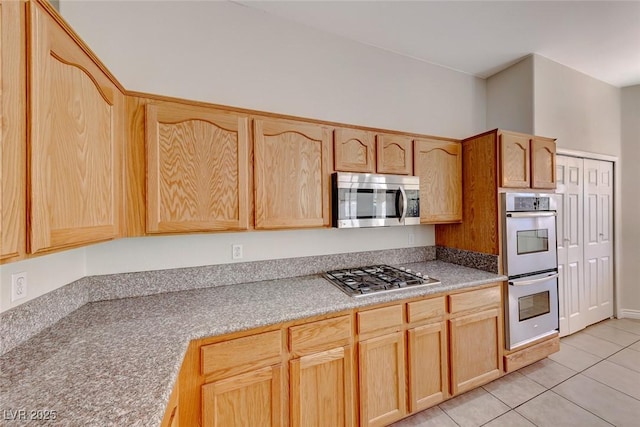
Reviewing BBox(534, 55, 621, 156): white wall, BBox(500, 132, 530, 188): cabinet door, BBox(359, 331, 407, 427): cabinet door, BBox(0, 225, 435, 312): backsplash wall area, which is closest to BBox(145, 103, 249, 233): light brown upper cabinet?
BBox(0, 225, 435, 312): backsplash wall area

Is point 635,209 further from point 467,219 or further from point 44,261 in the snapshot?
point 44,261

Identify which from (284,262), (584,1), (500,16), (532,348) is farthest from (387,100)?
(532,348)

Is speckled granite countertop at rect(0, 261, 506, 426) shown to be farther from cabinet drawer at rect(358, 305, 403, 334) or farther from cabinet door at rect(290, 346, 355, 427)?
cabinet door at rect(290, 346, 355, 427)

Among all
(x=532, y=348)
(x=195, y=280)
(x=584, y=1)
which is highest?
(x=584, y=1)

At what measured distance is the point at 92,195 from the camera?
1103 millimetres

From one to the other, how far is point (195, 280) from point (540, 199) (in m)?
2.97

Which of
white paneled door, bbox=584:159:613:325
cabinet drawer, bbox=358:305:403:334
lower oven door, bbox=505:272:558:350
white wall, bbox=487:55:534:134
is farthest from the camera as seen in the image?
white paneled door, bbox=584:159:613:325

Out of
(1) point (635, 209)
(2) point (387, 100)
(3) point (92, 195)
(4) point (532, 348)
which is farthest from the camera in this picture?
(1) point (635, 209)

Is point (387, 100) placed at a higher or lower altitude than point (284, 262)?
higher

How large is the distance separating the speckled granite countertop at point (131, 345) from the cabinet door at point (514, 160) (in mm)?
957

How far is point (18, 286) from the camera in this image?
1.06m

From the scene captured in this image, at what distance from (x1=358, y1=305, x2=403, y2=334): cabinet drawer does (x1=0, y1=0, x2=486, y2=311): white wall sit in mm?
723

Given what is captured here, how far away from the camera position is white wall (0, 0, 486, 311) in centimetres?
157

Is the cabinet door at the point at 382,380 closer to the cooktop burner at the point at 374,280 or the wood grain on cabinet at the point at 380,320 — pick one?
the wood grain on cabinet at the point at 380,320
